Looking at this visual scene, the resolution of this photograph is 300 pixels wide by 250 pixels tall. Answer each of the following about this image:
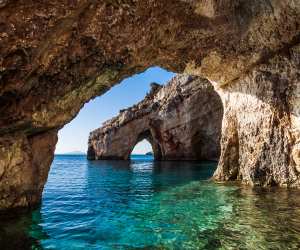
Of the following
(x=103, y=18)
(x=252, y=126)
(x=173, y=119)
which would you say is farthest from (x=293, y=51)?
(x=173, y=119)

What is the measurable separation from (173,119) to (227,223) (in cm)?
3296

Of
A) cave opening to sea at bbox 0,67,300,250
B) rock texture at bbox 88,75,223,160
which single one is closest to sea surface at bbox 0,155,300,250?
cave opening to sea at bbox 0,67,300,250

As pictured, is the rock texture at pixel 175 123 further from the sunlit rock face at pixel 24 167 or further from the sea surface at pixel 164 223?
the sunlit rock face at pixel 24 167

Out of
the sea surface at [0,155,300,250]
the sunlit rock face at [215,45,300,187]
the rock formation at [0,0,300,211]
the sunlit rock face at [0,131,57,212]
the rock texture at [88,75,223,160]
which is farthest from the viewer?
the rock texture at [88,75,223,160]

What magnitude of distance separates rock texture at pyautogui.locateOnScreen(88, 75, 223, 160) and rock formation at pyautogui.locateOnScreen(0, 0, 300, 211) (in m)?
22.8

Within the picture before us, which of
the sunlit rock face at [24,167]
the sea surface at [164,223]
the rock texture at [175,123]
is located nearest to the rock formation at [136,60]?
the sunlit rock face at [24,167]

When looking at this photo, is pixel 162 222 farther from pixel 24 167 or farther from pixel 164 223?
pixel 24 167

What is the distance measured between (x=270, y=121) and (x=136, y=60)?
23.1ft

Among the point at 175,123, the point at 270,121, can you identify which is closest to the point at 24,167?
the point at 270,121

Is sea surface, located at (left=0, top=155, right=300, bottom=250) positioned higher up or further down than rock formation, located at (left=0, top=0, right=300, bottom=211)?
further down

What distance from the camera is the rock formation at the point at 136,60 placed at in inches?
263

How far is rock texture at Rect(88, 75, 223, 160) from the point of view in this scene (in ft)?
126

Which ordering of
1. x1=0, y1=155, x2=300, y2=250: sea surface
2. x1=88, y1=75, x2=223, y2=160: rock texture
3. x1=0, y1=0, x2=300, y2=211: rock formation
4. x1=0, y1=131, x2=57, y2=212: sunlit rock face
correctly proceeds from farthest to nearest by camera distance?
1. x1=88, y1=75, x2=223, y2=160: rock texture
2. x1=0, y1=131, x2=57, y2=212: sunlit rock face
3. x1=0, y1=0, x2=300, y2=211: rock formation
4. x1=0, y1=155, x2=300, y2=250: sea surface

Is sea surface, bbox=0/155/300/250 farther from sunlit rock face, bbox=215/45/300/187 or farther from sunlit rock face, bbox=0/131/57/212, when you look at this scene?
sunlit rock face, bbox=215/45/300/187
